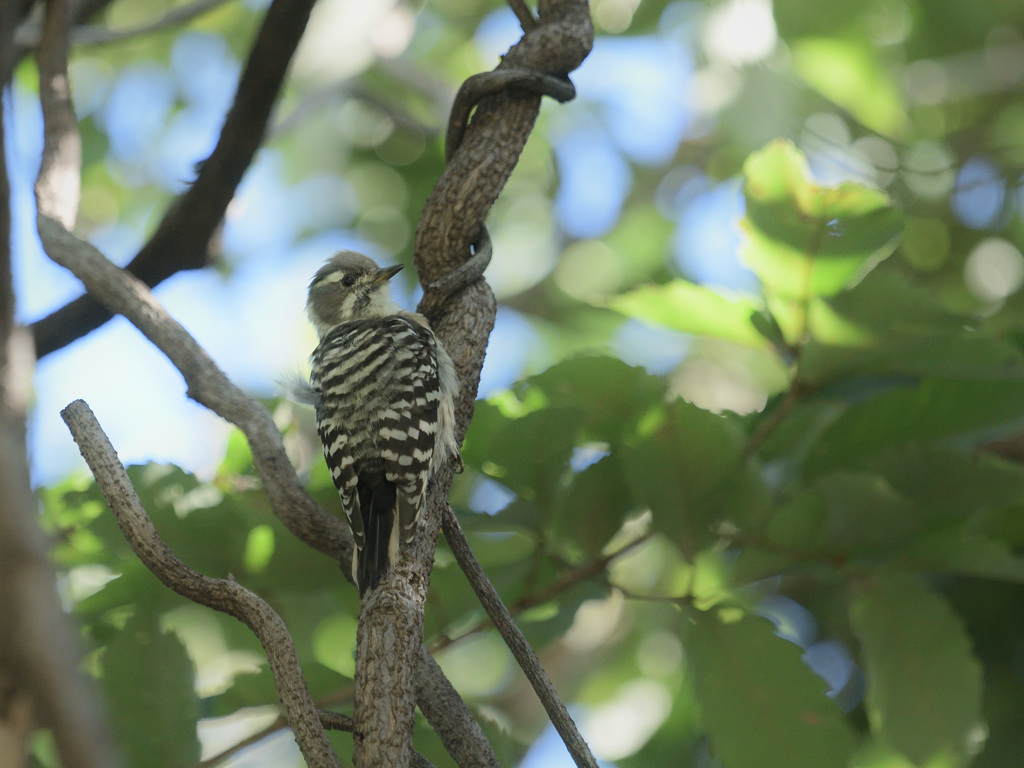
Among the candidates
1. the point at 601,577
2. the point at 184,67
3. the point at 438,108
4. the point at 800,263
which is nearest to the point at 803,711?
the point at 601,577

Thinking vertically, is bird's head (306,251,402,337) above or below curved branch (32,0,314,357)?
below

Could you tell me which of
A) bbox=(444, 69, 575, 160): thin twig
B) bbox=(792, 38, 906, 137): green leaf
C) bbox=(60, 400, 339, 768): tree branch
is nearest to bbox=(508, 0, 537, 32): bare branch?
bbox=(444, 69, 575, 160): thin twig

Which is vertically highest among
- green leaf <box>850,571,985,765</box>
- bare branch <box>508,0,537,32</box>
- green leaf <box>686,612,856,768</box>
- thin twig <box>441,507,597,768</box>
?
bare branch <box>508,0,537,32</box>

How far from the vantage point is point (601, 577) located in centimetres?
193

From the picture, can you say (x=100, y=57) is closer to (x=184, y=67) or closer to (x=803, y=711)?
(x=184, y=67)

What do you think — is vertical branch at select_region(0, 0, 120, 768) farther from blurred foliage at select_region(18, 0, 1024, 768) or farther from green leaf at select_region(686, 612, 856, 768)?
green leaf at select_region(686, 612, 856, 768)

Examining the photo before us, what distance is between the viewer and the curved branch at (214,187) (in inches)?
75.3

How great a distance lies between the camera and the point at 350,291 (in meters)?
3.38

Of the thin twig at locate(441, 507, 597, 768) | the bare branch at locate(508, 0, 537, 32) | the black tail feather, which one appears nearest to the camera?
the thin twig at locate(441, 507, 597, 768)

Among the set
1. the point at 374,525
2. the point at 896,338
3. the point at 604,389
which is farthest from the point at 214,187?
the point at 896,338

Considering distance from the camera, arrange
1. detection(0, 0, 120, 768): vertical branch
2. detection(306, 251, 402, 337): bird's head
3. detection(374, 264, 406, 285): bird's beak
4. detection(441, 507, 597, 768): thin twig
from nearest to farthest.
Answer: detection(0, 0, 120, 768): vertical branch, detection(441, 507, 597, 768): thin twig, detection(374, 264, 406, 285): bird's beak, detection(306, 251, 402, 337): bird's head

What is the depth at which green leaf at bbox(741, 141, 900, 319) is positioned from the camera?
6.26ft

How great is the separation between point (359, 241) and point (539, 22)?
3037 mm

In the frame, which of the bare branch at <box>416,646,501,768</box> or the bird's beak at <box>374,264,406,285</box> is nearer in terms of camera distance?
the bare branch at <box>416,646,501,768</box>
